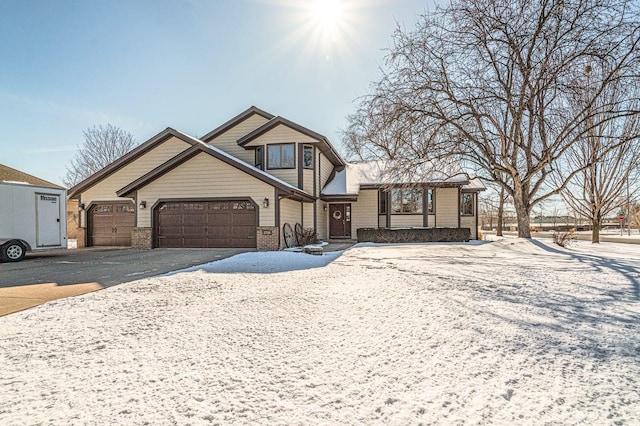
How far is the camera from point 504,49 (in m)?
12.0

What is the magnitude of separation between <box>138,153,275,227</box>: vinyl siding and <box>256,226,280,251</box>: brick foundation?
9.2 inches

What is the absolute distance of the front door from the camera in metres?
18.9

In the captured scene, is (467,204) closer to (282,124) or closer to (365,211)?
(365,211)

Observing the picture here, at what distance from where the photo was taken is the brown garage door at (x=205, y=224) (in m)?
13.3

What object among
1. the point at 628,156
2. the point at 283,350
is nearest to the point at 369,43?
the point at 283,350

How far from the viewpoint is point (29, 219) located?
1089cm

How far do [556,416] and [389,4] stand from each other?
12.4 meters

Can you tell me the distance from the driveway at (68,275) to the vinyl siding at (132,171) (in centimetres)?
619

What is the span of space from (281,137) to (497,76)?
9.20 metres

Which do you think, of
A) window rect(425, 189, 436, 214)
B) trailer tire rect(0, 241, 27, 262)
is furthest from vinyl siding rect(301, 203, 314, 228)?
trailer tire rect(0, 241, 27, 262)

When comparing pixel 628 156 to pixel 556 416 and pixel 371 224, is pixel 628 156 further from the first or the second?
pixel 556 416

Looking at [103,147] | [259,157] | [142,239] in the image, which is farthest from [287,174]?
[103,147]

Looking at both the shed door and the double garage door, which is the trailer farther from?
the double garage door

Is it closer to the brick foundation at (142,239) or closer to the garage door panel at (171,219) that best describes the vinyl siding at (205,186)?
the brick foundation at (142,239)
